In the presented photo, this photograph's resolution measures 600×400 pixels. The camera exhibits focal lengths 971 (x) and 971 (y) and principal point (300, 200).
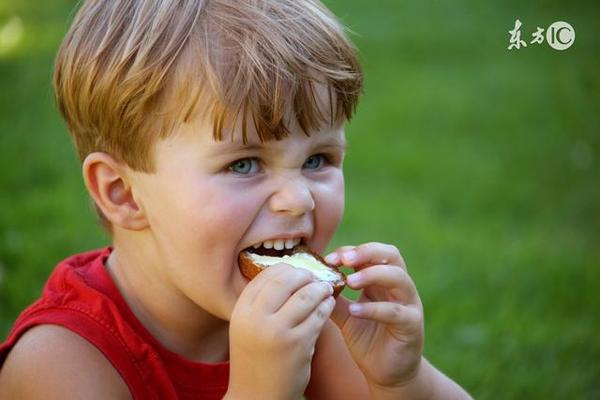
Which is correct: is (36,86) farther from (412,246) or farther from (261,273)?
(261,273)

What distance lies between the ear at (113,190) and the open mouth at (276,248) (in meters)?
0.35

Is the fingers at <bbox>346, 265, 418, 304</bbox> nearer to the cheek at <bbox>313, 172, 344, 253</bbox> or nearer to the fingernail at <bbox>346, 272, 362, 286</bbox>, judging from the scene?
the fingernail at <bbox>346, 272, 362, 286</bbox>

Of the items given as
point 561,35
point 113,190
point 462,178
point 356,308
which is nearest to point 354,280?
point 356,308

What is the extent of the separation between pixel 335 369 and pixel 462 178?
3.15 metres

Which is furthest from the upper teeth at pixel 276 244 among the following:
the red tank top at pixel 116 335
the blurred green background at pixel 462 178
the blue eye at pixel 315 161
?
the blurred green background at pixel 462 178

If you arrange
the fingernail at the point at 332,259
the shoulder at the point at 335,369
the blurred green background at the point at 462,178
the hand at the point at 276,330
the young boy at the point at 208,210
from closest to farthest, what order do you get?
the hand at the point at 276,330 → the young boy at the point at 208,210 → the fingernail at the point at 332,259 → the shoulder at the point at 335,369 → the blurred green background at the point at 462,178

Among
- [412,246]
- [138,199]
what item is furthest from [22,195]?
[138,199]

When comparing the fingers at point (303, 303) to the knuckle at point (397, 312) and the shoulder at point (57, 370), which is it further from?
the shoulder at point (57, 370)

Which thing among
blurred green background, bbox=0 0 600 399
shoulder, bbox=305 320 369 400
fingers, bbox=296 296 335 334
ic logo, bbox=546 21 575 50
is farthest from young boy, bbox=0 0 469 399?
ic logo, bbox=546 21 575 50

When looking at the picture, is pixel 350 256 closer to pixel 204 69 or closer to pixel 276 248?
pixel 276 248

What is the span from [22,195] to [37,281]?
110cm

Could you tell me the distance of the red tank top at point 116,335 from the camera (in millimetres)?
2648

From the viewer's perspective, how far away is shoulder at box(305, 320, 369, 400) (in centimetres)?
300

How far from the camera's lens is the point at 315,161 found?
2.66 meters
